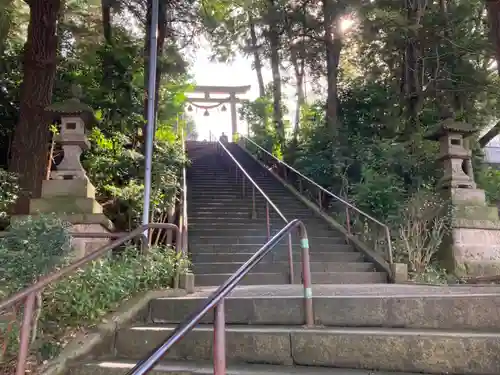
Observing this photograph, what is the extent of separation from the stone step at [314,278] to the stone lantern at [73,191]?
155 centimetres

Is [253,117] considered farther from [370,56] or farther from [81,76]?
[81,76]

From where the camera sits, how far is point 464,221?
710 cm

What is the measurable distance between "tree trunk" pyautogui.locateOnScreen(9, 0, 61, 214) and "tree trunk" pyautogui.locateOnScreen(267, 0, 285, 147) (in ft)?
23.2

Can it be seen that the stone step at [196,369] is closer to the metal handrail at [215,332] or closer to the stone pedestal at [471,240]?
the metal handrail at [215,332]

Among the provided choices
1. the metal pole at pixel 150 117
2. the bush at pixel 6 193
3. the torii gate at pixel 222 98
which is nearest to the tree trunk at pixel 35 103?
the bush at pixel 6 193

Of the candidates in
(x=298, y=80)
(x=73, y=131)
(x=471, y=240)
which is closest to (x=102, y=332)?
(x=73, y=131)

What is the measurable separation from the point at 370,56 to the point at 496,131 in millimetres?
3826

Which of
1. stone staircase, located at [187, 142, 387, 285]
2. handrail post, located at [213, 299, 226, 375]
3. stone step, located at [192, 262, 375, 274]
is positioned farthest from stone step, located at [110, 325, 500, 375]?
stone step, located at [192, 262, 375, 274]

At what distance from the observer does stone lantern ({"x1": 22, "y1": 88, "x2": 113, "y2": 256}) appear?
574 cm

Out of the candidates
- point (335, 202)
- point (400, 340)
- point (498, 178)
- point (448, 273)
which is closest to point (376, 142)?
point (335, 202)

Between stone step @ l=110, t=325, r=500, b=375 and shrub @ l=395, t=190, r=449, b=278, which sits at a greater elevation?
shrub @ l=395, t=190, r=449, b=278

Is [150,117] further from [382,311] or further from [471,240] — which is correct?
[471,240]

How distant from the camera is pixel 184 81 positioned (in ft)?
49.4

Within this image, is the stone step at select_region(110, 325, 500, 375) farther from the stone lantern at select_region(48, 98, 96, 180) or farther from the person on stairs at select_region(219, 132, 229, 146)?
the person on stairs at select_region(219, 132, 229, 146)
